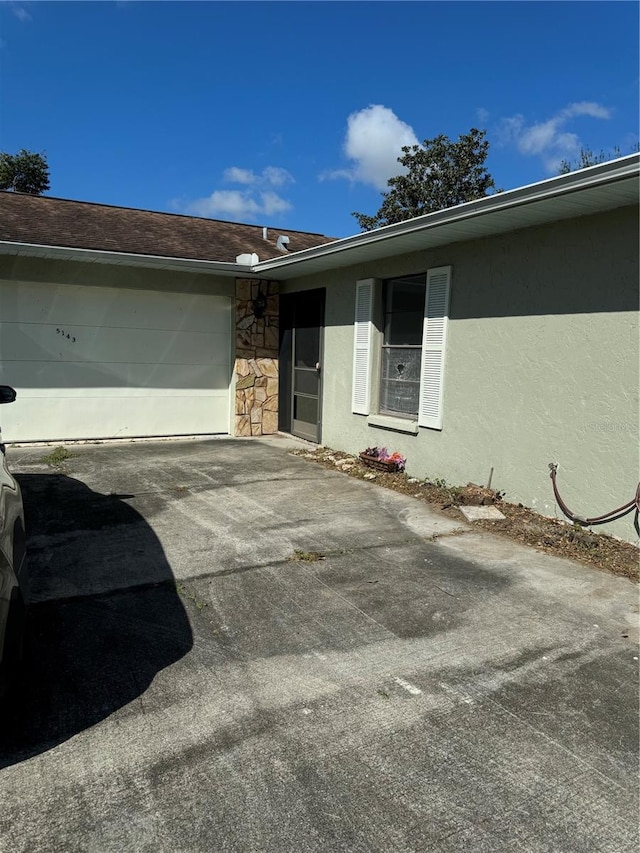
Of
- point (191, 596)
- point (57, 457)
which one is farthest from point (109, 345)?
point (191, 596)

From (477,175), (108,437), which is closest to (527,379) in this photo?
(108,437)

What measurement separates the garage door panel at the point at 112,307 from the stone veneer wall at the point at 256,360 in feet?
1.12

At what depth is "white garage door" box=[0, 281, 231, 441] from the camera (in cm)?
835

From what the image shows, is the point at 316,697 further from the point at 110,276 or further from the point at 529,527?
the point at 110,276

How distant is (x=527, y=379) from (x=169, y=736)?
441cm

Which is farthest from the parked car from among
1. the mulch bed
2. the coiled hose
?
the coiled hose

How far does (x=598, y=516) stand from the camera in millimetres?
4895

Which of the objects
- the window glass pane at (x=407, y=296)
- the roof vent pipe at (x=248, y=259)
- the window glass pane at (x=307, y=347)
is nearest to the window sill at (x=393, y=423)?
the window glass pane at (x=407, y=296)

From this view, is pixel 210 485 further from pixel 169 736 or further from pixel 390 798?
pixel 390 798

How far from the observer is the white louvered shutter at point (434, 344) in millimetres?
6375

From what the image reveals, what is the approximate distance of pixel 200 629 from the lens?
321 centimetres

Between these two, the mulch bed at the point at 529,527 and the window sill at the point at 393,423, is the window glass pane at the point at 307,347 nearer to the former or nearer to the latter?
the window sill at the point at 393,423

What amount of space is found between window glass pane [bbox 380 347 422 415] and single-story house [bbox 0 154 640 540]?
0.03 metres

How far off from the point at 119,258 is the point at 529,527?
6.46m
